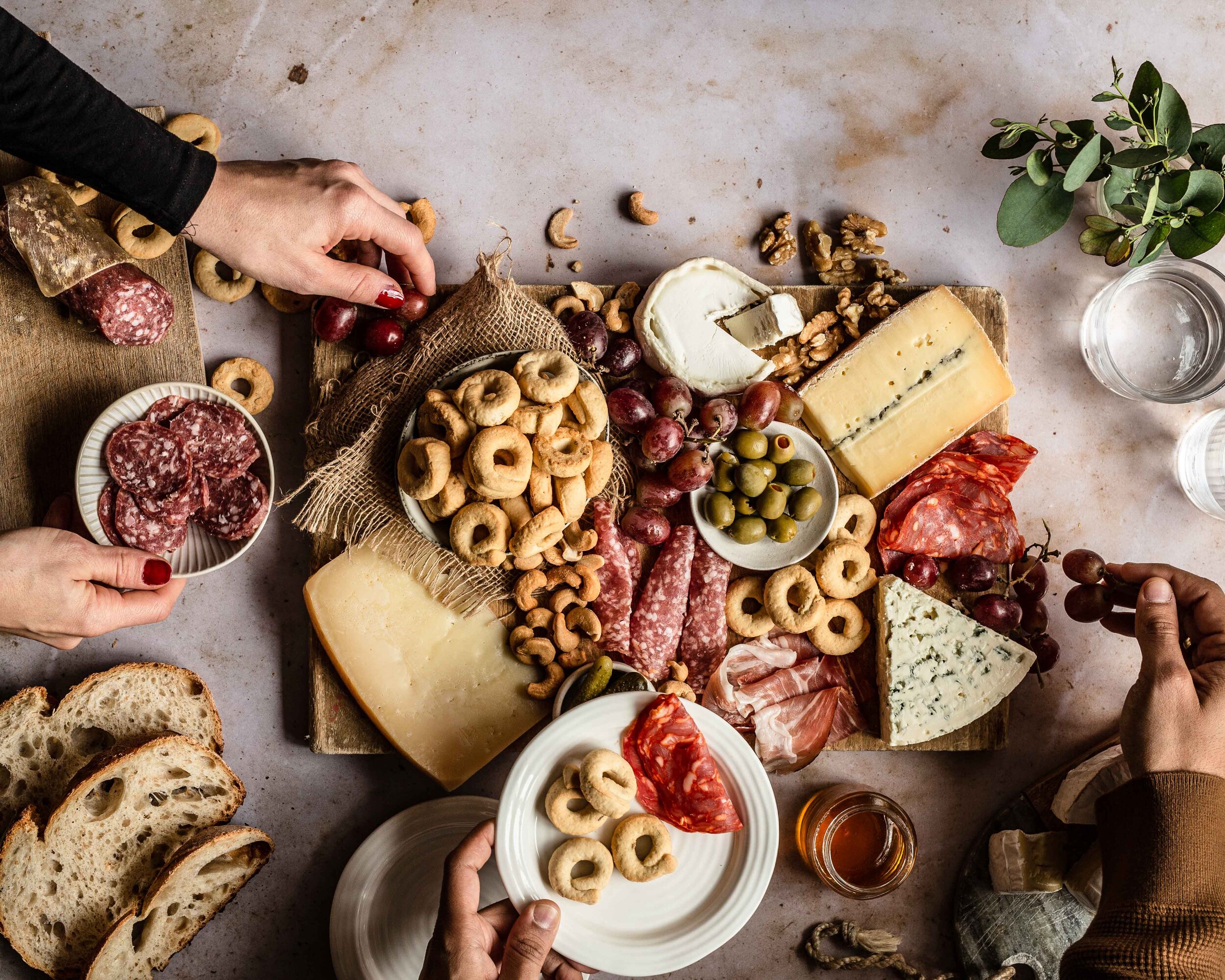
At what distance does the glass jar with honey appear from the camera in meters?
1.53

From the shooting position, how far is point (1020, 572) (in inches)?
64.9

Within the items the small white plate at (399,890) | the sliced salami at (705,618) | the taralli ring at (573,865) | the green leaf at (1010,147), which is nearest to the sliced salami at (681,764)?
the taralli ring at (573,865)

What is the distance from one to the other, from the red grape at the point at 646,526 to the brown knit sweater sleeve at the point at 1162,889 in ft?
2.85

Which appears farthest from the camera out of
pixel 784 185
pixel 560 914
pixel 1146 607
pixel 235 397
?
pixel 784 185

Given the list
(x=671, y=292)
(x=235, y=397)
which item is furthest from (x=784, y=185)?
(x=235, y=397)

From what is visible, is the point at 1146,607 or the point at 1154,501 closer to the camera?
the point at 1146,607

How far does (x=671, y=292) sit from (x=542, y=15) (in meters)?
0.62

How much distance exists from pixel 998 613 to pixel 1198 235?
2.50 feet

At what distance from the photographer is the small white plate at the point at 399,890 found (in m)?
1.50

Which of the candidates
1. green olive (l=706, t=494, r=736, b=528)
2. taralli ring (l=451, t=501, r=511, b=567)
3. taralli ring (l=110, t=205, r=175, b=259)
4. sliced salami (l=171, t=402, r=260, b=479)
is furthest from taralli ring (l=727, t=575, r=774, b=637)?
taralli ring (l=110, t=205, r=175, b=259)

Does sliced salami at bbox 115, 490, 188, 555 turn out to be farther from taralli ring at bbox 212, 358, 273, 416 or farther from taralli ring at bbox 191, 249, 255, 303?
taralli ring at bbox 191, 249, 255, 303

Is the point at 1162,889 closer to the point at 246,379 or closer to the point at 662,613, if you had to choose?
the point at 662,613

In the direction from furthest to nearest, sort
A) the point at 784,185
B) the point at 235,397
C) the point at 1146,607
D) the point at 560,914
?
the point at 784,185
the point at 235,397
the point at 1146,607
the point at 560,914

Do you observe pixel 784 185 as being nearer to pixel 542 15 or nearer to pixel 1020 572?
pixel 542 15
